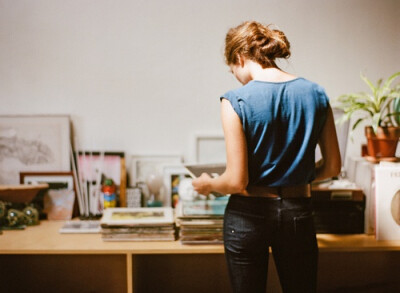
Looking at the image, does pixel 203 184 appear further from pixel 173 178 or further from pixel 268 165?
pixel 173 178

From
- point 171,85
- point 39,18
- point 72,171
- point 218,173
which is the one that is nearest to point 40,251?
point 72,171

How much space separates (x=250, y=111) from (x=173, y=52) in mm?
1018

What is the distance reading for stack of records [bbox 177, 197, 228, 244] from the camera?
5.69 feet

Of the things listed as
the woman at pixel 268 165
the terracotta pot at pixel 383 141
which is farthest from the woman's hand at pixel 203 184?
the terracotta pot at pixel 383 141

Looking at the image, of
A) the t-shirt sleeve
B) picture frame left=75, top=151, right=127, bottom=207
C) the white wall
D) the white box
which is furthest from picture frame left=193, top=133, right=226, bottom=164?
the t-shirt sleeve

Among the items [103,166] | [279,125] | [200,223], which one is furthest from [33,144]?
[279,125]

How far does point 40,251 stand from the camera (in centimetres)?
168

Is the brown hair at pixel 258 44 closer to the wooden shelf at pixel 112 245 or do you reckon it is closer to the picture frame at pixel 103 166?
the wooden shelf at pixel 112 245

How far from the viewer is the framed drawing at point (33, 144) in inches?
85.5

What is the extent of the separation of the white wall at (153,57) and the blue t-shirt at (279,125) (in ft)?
2.97

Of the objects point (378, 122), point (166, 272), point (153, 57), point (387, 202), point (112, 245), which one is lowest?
point (166, 272)

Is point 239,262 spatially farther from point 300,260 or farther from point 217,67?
point 217,67

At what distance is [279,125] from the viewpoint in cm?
129

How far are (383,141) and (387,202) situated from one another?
28 centimetres
